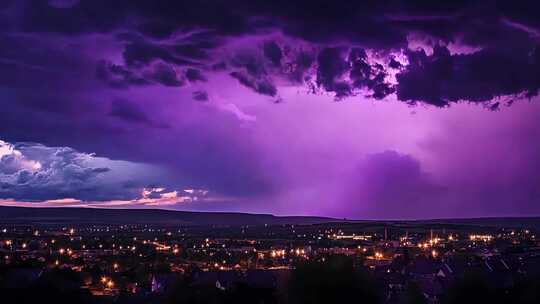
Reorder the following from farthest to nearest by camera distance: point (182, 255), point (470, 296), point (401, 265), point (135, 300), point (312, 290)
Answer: point (182, 255) < point (401, 265) < point (135, 300) < point (470, 296) < point (312, 290)

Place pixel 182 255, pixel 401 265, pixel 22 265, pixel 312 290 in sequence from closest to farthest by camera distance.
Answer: pixel 312 290 → pixel 22 265 → pixel 401 265 → pixel 182 255

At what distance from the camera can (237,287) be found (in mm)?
42906

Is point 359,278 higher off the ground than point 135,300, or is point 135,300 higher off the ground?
point 359,278

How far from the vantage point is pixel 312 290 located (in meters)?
36.8

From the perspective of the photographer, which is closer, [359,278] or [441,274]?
[359,278]

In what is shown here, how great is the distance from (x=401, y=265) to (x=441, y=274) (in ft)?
50.2

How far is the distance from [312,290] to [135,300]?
64.4ft

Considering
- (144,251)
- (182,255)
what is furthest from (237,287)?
(144,251)

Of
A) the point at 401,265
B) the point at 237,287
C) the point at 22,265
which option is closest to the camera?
the point at 237,287

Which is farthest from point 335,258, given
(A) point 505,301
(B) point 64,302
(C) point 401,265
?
(C) point 401,265

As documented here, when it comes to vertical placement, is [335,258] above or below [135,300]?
above

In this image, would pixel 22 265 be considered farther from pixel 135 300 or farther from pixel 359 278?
pixel 359 278

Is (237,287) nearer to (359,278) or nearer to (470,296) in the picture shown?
(359,278)

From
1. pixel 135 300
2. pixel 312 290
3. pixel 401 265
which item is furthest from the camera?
pixel 401 265
